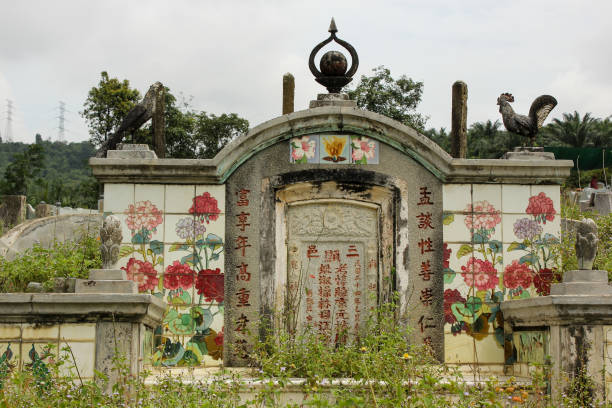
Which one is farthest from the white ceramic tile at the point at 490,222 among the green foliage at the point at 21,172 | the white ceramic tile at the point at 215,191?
the green foliage at the point at 21,172

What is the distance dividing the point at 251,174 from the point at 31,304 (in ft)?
8.67

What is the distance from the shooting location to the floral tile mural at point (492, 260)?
746cm

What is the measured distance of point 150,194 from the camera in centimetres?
753

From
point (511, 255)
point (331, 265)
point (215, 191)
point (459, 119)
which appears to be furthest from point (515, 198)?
point (459, 119)

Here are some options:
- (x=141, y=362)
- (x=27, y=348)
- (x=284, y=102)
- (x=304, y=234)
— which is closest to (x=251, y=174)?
(x=304, y=234)

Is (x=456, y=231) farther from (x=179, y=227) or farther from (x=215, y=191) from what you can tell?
(x=179, y=227)

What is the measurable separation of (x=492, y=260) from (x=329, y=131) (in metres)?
2.23

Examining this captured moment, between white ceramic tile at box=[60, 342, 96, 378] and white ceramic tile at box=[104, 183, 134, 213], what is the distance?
6.23 ft

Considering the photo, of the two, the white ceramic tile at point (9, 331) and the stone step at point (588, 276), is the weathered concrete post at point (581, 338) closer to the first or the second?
the stone step at point (588, 276)

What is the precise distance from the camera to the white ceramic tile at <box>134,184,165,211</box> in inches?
296

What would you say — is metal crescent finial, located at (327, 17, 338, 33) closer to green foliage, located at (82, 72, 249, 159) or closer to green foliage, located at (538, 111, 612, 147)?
green foliage, located at (82, 72, 249, 159)

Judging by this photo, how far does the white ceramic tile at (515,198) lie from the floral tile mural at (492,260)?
0.05 ft

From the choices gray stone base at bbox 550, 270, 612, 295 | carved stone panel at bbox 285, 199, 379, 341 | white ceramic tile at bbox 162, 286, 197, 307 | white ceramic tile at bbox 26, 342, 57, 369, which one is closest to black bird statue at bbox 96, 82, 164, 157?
white ceramic tile at bbox 162, 286, 197, 307

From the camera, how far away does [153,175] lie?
748cm
